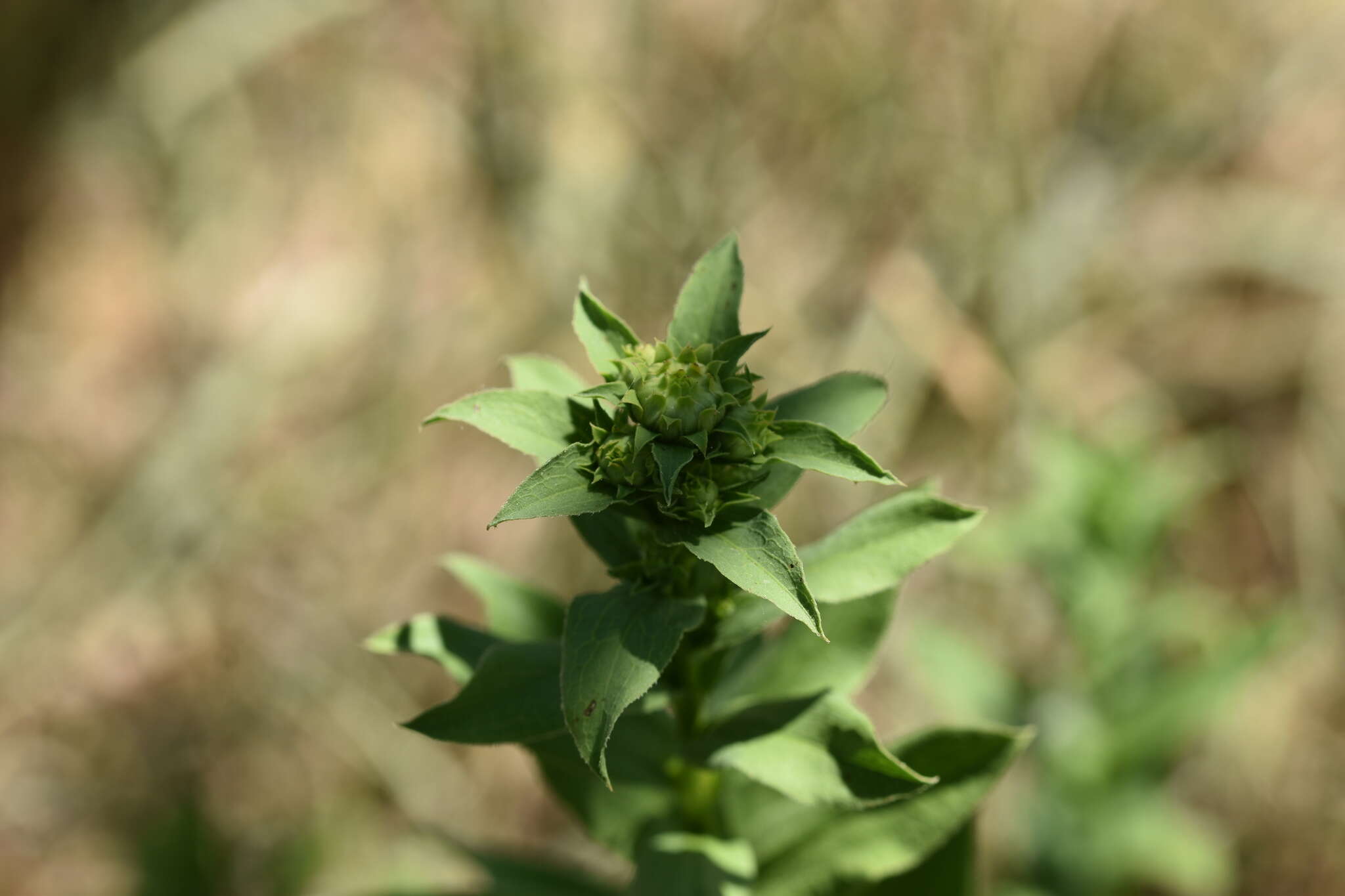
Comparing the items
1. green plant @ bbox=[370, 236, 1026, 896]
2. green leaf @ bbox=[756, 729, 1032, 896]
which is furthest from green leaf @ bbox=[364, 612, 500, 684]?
green leaf @ bbox=[756, 729, 1032, 896]

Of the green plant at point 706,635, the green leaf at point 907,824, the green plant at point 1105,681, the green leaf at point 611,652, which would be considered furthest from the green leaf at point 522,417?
the green plant at point 1105,681

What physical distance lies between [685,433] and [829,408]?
0.30 metres

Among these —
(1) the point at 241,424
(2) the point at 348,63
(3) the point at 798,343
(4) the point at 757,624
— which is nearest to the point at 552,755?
(4) the point at 757,624

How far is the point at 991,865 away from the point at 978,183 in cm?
302

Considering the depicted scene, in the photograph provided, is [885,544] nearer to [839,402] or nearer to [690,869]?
[839,402]

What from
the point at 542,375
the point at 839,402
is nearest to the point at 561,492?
the point at 542,375

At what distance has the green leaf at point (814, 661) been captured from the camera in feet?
6.22

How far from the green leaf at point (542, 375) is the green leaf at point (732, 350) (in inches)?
10.0

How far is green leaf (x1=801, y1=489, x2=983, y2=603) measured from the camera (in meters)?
1.63

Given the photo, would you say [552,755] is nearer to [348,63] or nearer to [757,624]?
[757,624]

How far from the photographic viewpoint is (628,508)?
152cm

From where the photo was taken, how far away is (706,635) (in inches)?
66.1

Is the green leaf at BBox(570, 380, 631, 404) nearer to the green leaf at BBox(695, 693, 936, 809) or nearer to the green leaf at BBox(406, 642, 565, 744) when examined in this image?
the green leaf at BBox(406, 642, 565, 744)

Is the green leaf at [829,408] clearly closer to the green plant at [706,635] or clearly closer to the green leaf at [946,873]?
the green plant at [706,635]
